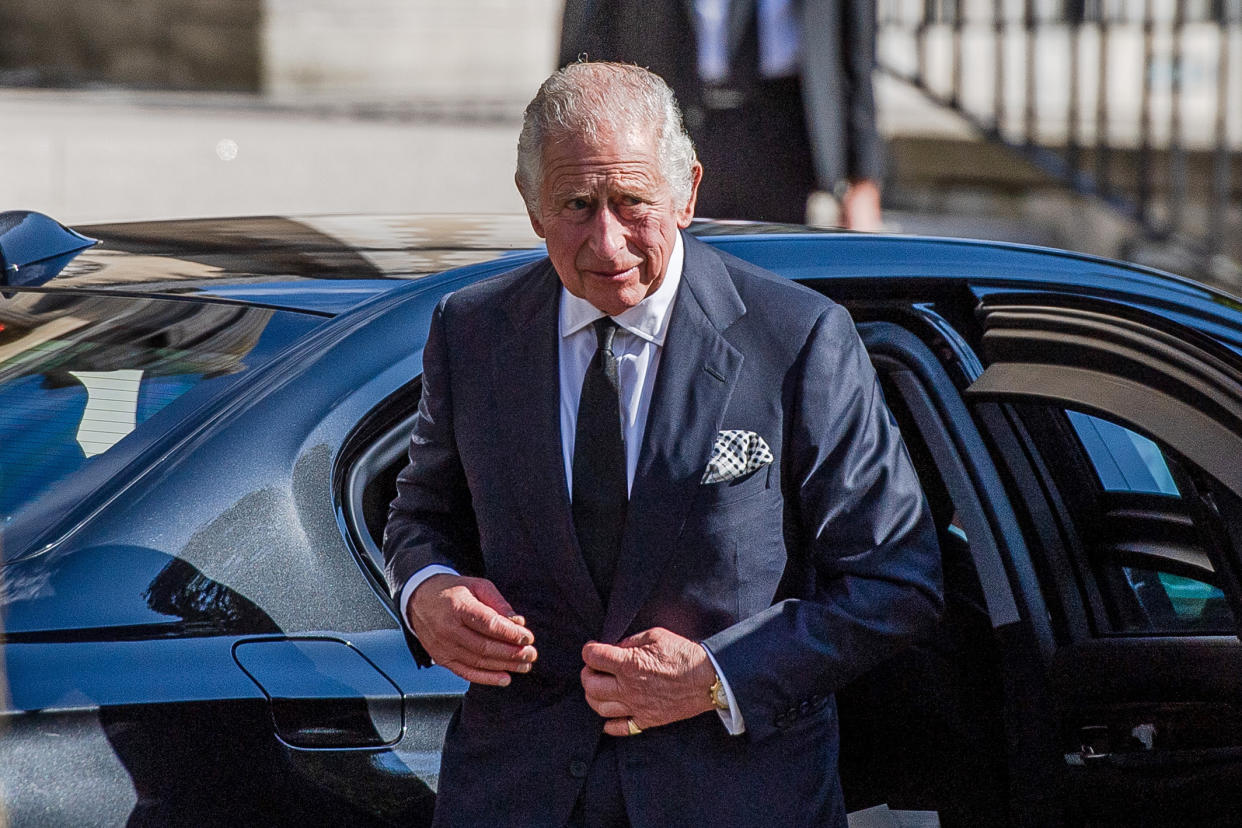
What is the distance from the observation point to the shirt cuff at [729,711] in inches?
67.0

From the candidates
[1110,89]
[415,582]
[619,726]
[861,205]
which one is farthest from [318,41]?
[619,726]

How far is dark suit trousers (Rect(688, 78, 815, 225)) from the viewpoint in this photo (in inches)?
176

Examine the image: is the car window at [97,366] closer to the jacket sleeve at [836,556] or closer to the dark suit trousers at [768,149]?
the jacket sleeve at [836,556]

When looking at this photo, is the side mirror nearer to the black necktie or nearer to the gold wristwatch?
the black necktie

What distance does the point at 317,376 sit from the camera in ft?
6.93

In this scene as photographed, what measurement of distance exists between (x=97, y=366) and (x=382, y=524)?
50 cm

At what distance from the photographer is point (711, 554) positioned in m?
1.76

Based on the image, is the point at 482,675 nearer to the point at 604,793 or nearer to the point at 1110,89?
A: the point at 604,793

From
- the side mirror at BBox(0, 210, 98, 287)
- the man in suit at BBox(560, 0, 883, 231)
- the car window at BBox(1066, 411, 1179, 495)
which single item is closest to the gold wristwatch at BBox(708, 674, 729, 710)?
the car window at BBox(1066, 411, 1179, 495)

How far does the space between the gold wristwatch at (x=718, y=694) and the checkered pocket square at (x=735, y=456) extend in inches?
9.0

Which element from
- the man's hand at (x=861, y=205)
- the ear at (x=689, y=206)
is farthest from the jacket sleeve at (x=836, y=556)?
the man's hand at (x=861, y=205)

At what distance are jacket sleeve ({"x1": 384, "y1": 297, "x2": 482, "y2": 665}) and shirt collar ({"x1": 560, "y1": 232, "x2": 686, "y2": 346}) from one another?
0.18m

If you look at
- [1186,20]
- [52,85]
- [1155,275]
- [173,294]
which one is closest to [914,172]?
[1186,20]

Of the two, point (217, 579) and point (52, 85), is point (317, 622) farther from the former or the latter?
point (52, 85)
